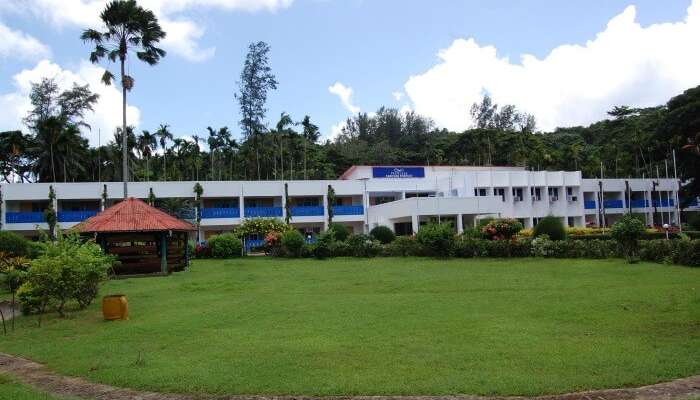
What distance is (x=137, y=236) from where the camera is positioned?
80.5 feet

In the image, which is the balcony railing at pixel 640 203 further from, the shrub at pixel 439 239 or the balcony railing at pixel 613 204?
the shrub at pixel 439 239

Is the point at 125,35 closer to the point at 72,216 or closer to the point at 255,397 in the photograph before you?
the point at 72,216

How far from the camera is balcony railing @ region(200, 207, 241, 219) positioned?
4150cm

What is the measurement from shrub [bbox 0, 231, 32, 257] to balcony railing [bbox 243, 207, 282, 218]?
20.7 meters

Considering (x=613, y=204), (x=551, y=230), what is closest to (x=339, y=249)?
(x=551, y=230)

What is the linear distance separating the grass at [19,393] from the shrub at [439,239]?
2064 centimetres

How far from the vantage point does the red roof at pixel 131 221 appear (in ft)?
76.6

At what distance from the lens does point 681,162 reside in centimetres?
5094

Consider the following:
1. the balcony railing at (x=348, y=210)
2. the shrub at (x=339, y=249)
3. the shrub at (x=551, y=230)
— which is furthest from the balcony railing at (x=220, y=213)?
the shrub at (x=551, y=230)

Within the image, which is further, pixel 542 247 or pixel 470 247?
pixel 470 247

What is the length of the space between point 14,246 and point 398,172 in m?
29.0

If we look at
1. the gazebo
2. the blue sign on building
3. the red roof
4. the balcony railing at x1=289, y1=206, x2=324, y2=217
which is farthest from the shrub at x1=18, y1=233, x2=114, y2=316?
the blue sign on building

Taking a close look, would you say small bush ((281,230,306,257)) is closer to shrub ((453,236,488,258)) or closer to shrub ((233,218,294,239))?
shrub ((233,218,294,239))

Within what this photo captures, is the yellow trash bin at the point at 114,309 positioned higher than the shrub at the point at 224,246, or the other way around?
the shrub at the point at 224,246
